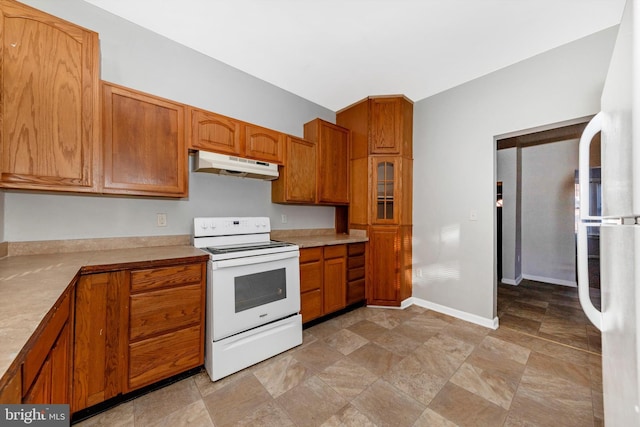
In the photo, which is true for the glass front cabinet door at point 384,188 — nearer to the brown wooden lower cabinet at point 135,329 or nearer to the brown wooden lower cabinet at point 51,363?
the brown wooden lower cabinet at point 135,329

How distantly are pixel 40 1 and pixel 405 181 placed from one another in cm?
351

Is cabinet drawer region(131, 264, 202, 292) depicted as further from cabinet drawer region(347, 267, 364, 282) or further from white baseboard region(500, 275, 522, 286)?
white baseboard region(500, 275, 522, 286)

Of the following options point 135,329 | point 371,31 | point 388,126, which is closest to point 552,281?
point 388,126

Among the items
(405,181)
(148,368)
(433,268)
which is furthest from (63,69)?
(433,268)

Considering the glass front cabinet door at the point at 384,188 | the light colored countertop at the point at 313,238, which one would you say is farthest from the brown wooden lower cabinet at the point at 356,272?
the glass front cabinet door at the point at 384,188

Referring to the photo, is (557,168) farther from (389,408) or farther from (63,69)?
(63,69)

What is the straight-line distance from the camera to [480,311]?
265 cm

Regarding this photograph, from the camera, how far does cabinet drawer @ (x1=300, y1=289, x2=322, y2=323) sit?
2432mm

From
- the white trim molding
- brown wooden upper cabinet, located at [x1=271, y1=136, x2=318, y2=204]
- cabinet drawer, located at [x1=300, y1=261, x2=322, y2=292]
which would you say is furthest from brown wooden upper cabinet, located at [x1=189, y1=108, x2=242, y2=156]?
the white trim molding

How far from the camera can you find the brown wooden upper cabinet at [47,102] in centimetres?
137

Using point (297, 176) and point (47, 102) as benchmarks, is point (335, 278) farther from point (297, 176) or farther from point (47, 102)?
point (47, 102)

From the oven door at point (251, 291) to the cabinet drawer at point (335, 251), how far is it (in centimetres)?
46

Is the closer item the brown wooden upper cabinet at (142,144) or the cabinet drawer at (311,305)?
the brown wooden upper cabinet at (142,144)

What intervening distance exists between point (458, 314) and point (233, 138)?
3.09 metres
